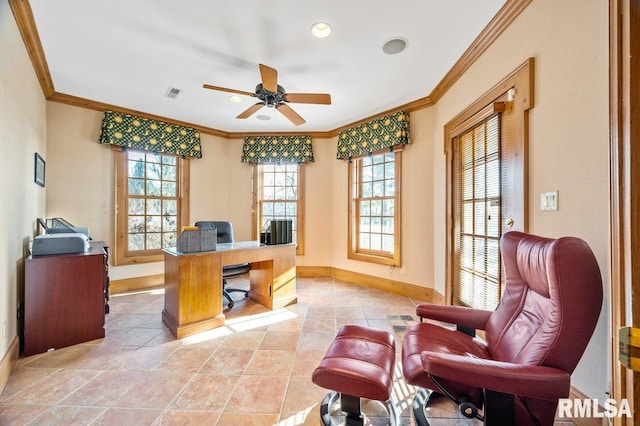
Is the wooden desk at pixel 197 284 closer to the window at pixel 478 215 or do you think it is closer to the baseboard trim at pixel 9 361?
the baseboard trim at pixel 9 361

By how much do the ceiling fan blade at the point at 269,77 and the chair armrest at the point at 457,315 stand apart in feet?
7.33

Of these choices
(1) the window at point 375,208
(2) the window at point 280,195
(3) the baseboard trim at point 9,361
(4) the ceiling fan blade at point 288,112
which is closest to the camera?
(3) the baseboard trim at point 9,361

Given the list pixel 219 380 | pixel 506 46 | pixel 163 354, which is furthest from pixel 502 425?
pixel 506 46

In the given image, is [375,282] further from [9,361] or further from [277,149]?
[9,361]

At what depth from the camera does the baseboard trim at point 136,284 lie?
372 cm

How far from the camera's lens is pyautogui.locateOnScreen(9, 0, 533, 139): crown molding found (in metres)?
1.93

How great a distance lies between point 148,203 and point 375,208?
3.61m

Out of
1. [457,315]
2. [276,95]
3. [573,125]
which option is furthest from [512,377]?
[276,95]

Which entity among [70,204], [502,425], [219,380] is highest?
[70,204]

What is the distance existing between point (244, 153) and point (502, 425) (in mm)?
4663

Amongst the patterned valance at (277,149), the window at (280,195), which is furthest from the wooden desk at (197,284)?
the patterned valance at (277,149)

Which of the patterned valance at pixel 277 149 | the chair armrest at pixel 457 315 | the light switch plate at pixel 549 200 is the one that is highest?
the patterned valance at pixel 277 149

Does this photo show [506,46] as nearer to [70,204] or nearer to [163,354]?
[163,354]

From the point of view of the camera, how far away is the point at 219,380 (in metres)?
1.85
